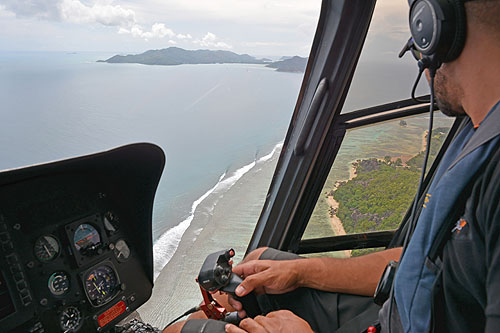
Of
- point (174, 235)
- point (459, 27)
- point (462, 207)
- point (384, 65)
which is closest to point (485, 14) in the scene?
point (459, 27)

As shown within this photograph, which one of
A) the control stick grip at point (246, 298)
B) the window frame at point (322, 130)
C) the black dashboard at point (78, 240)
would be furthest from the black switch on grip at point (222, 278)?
the window frame at point (322, 130)

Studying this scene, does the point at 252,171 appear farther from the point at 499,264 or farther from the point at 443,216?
the point at 499,264

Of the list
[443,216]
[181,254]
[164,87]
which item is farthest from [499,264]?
[181,254]

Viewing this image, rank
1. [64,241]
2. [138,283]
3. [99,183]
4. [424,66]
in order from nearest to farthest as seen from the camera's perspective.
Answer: [424,66] → [64,241] → [99,183] → [138,283]

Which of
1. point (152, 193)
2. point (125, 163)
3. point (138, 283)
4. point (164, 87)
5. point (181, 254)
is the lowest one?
point (181, 254)

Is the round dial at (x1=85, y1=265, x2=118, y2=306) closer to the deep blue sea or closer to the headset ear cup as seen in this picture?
the deep blue sea

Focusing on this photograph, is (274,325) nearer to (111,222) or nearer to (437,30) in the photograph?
A: (111,222)

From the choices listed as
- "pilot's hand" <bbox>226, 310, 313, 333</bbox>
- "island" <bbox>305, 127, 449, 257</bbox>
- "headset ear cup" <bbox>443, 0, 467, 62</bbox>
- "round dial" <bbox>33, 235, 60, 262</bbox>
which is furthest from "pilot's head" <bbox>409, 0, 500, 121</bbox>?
"round dial" <bbox>33, 235, 60, 262</bbox>
